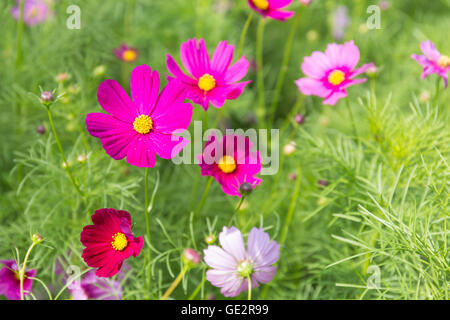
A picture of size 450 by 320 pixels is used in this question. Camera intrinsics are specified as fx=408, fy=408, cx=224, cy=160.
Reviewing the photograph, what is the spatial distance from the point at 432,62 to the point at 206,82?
1.49ft

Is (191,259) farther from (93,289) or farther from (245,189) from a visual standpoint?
(93,289)

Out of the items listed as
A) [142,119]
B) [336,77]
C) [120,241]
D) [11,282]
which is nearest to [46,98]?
[142,119]

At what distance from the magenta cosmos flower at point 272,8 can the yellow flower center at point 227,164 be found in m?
0.33

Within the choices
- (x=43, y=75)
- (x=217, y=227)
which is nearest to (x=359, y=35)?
(x=217, y=227)

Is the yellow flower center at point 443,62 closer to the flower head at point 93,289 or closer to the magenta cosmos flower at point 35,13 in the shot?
the flower head at point 93,289

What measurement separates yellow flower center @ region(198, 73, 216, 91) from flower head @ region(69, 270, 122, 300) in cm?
41

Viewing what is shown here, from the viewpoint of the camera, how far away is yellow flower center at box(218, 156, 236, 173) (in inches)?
28.0

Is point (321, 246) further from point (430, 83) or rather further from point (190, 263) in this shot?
point (430, 83)

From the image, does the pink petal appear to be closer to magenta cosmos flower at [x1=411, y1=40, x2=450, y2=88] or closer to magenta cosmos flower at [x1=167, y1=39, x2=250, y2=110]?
magenta cosmos flower at [x1=167, y1=39, x2=250, y2=110]

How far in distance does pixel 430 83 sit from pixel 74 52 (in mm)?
1146

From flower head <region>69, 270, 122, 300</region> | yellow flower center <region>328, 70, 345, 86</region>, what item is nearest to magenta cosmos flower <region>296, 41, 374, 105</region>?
yellow flower center <region>328, 70, 345, 86</region>

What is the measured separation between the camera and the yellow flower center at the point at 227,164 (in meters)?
0.71

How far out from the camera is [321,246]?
1.03 metres

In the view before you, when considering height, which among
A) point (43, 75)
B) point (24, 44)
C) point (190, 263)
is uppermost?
point (24, 44)
